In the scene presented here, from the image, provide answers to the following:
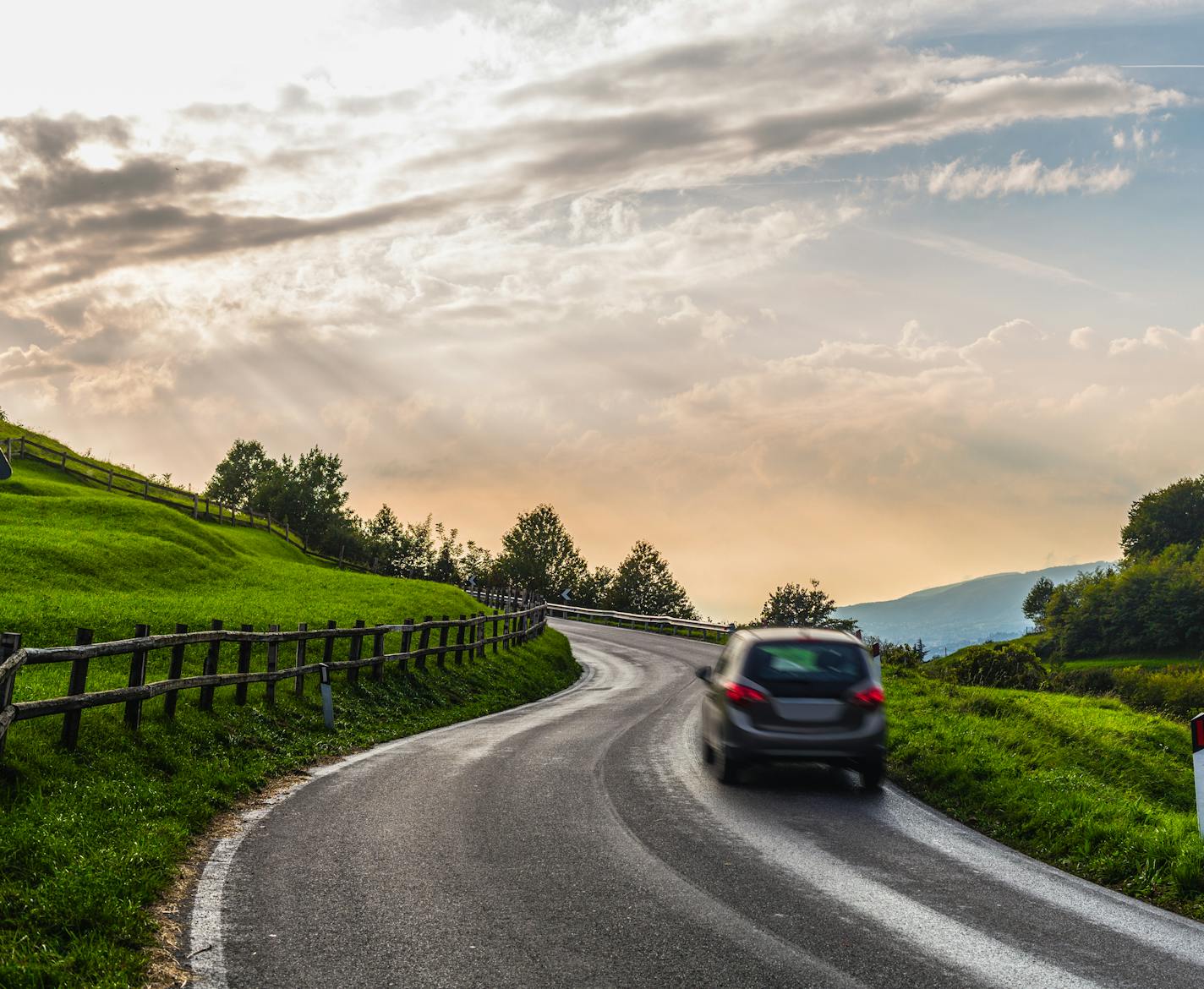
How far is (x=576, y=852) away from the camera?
870 cm

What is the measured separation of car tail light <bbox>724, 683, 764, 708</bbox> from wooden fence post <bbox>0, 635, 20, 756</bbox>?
24.1ft

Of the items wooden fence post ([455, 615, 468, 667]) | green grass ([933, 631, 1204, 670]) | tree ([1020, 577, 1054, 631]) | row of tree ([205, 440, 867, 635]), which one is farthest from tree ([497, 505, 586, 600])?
wooden fence post ([455, 615, 468, 667])

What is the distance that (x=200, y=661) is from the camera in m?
21.1

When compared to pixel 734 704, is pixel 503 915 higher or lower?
lower

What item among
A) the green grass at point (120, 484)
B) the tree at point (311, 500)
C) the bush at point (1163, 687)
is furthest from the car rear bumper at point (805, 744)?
the tree at point (311, 500)

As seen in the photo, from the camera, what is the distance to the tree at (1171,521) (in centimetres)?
13638

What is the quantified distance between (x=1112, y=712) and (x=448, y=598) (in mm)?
26496

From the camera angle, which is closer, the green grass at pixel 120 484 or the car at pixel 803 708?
the car at pixel 803 708

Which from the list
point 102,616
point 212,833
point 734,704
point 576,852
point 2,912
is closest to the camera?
point 2,912

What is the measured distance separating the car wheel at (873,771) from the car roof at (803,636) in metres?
1.30

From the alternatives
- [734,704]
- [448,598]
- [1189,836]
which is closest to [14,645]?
[734,704]

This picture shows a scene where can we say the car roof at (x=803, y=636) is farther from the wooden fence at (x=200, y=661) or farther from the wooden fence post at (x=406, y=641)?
the wooden fence post at (x=406, y=641)

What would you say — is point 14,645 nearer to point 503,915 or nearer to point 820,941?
point 503,915

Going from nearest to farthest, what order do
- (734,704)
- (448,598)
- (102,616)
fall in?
(734,704) < (102,616) < (448,598)
